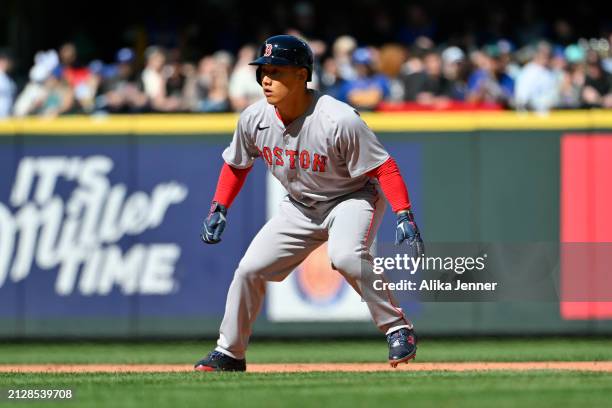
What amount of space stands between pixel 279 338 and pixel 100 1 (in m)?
6.49

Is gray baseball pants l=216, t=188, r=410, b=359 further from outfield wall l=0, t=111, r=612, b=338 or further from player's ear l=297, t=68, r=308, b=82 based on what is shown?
outfield wall l=0, t=111, r=612, b=338

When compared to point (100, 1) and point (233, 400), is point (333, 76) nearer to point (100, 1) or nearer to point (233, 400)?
point (100, 1)

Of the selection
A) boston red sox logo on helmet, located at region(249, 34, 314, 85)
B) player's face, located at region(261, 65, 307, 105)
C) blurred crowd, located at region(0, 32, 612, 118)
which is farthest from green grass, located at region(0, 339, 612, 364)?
Answer: boston red sox logo on helmet, located at region(249, 34, 314, 85)

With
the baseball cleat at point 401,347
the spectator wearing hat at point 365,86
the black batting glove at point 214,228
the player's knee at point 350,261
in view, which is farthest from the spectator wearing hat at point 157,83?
the baseball cleat at point 401,347

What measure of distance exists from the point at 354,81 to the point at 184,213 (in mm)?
2356

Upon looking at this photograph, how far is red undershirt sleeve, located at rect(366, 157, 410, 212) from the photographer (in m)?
7.14

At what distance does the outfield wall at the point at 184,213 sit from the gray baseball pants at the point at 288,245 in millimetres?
3678

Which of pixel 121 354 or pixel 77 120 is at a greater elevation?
pixel 77 120

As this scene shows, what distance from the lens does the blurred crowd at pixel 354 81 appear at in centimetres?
1163

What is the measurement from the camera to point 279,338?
11.2 m

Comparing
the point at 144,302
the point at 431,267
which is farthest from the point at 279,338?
the point at 431,267

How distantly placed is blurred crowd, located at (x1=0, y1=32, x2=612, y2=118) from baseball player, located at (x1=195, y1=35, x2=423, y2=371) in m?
4.12

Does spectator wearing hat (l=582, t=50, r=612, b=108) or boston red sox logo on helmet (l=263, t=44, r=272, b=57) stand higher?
boston red sox logo on helmet (l=263, t=44, r=272, b=57)

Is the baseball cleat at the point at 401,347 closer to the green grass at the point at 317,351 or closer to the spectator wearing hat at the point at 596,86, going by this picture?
the green grass at the point at 317,351
